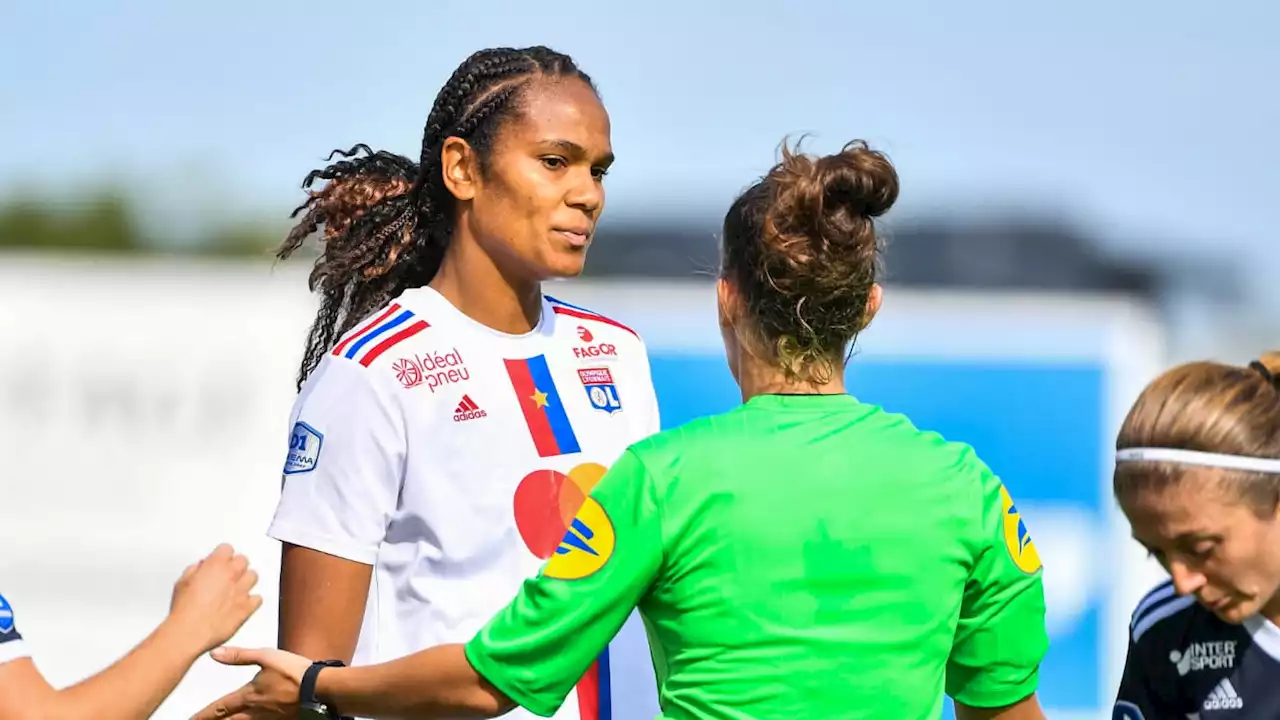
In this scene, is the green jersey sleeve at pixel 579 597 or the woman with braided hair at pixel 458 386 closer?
the green jersey sleeve at pixel 579 597

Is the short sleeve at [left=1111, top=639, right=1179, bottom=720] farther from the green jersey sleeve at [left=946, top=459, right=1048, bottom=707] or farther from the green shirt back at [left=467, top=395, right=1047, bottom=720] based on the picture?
the green shirt back at [left=467, top=395, right=1047, bottom=720]

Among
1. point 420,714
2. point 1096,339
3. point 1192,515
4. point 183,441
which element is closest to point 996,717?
point 1192,515

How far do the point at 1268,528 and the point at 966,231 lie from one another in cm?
684

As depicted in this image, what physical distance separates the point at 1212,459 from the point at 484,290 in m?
1.43

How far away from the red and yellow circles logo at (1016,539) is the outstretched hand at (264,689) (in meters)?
1.14

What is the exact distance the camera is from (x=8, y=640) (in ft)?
8.57

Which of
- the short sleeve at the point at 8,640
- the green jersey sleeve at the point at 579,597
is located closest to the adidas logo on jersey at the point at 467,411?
the green jersey sleeve at the point at 579,597

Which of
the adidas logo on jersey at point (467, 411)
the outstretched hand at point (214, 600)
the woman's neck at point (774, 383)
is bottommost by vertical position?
the outstretched hand at point (214, 600)

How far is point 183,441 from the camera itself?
8.66m

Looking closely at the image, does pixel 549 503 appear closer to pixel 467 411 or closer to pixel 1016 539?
pixel 467 411

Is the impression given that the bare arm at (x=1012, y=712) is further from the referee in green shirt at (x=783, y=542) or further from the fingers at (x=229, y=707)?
the fingers at (x=229, y=707)

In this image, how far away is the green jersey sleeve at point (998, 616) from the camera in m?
2.48

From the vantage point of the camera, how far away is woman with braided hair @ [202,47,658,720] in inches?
116

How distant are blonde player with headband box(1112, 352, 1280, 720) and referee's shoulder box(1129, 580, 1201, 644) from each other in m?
0.09
